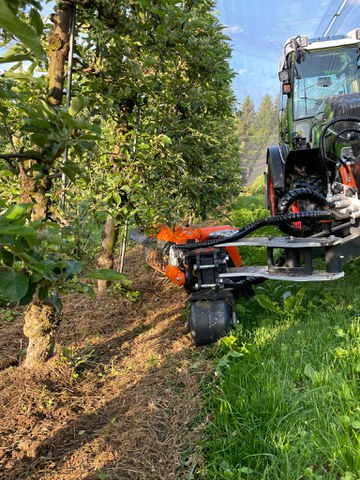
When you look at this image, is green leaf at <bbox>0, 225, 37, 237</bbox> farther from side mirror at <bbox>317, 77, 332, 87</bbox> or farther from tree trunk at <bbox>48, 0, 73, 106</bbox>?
side mirror at <bbox>317, 77, 332, 87</bbox>

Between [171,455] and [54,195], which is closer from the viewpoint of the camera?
[171,455]

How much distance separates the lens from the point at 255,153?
5216 cm

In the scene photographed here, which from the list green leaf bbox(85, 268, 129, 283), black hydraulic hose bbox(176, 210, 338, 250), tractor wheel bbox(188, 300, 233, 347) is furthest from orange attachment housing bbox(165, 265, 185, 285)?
green leaf bbox(85, 268, 129, 283)

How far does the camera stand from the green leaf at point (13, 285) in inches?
33.6

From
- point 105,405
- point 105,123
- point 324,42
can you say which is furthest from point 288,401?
point 324,42

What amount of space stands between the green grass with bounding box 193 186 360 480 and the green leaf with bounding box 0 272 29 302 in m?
1.28

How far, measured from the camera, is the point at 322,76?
5074 millimetres

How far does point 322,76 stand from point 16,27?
5.20 meters

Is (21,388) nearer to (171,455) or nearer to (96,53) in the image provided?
(171,455)

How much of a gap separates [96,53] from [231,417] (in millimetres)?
2294

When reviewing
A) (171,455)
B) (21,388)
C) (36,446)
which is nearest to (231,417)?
(171,455)

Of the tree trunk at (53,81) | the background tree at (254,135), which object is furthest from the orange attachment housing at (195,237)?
the background tree at (254,135)

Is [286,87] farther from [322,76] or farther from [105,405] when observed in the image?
[105,405]

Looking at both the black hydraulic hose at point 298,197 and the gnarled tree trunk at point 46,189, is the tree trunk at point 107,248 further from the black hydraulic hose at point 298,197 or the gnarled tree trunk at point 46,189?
the black hydraulic hose at point 298,197
